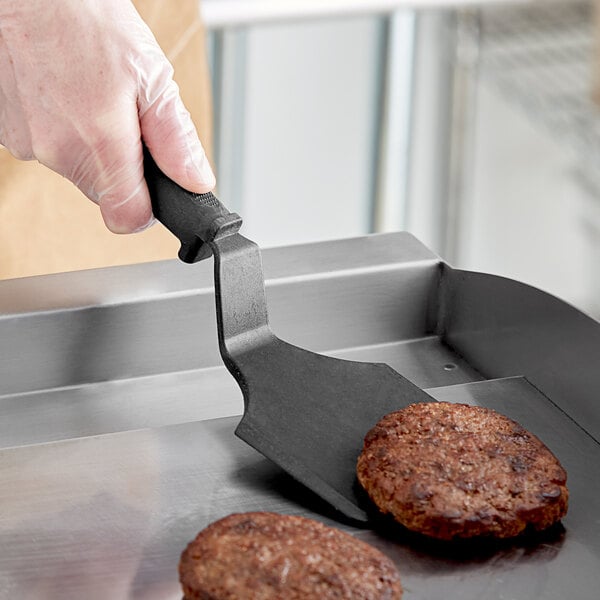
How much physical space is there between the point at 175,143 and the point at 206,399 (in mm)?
201

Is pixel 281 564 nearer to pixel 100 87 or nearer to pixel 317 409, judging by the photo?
pixel 317 409

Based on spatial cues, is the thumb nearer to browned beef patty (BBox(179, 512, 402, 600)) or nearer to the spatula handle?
the spatula handle

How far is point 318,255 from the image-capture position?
90cm

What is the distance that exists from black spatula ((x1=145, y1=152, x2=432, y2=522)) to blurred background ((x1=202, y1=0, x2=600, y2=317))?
1424 mm

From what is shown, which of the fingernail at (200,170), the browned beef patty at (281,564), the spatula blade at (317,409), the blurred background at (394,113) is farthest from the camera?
the blurred background at (394,113)

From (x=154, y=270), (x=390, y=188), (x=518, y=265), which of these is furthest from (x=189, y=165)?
(x=518, y=265)

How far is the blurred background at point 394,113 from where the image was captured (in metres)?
2.19

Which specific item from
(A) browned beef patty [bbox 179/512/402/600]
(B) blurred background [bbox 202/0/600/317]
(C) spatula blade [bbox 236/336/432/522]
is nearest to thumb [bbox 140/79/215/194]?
(C) spatula blade [bbox 236/336/432/522]

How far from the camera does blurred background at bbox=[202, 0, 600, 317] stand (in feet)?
7.20

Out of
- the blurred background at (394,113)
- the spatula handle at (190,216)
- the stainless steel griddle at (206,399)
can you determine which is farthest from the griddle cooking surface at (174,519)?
the blurred background at (394,113)

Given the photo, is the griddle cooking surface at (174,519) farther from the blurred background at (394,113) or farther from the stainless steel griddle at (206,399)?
the blurred background at (394,113)

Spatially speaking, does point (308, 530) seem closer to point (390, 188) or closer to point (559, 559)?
point (559, 559)

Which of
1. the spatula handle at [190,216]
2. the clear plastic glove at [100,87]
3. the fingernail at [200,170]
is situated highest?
the clear plastic glove at [100,87]

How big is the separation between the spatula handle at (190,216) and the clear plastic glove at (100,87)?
25 millimetres
